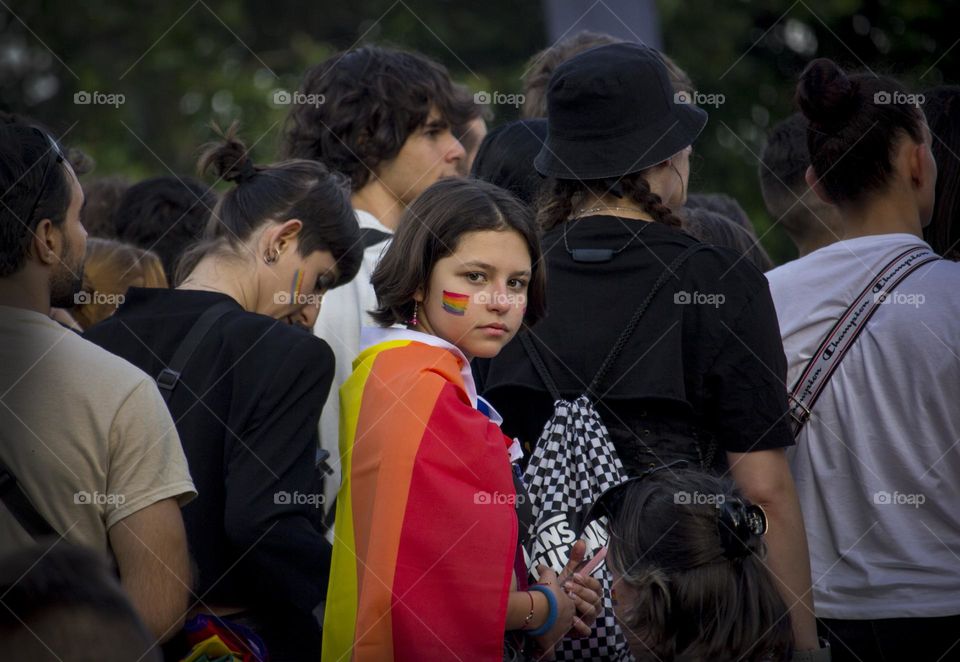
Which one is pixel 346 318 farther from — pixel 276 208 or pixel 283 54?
pixel 283 54

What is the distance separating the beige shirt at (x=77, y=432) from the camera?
2668 mm

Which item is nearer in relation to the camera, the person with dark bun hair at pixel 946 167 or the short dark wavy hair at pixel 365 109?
the person with dark bun hair at pixel 946 167

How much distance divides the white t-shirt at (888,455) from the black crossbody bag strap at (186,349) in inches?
57.4

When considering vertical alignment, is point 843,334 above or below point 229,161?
below

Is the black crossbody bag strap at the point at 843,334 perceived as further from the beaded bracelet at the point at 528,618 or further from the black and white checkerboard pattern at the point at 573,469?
the beaded bracelet at the point at 528,618

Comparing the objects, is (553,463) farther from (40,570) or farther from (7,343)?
(40,570)

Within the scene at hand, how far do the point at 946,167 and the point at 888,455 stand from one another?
0.94 meters

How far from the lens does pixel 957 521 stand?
329 cm

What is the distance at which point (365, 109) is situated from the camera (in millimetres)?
4316

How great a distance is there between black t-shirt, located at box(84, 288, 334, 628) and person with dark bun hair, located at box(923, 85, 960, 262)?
1.79 m

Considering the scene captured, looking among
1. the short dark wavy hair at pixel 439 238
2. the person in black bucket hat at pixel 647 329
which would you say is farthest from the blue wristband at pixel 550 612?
the short dark wavy hair at pixel 439 238

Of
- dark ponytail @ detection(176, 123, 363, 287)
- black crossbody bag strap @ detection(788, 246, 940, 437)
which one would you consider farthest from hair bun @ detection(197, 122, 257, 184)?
black crossbody bag strap @ detection(788, 246, 940, 437)

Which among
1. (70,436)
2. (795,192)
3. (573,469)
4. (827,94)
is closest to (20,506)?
(70,436)

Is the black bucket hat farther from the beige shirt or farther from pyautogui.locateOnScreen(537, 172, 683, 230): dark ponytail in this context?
the beige shirt
